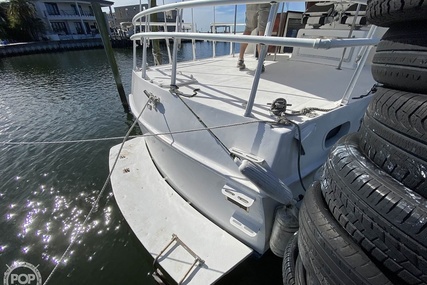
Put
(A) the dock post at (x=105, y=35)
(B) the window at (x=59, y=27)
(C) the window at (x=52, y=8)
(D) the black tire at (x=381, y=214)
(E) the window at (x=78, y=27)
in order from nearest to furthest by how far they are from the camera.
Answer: (D) the black tire at (x=381, y=214)
(A) the dock post at (x=105, y=35)
(C) the window at (x=52, y=8)
(B) the window at (x=59, y=27)
(E) the window at (x=78, y=27)

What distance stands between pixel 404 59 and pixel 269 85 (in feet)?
6.08

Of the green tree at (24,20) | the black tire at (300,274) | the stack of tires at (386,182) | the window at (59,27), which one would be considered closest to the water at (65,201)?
the black tire at (300,274)

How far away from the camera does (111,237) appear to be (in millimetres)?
3596

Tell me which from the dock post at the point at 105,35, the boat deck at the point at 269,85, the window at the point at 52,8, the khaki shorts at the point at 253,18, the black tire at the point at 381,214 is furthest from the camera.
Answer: the window at the point at 52,8

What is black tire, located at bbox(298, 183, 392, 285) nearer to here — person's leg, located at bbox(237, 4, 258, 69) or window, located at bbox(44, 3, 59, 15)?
person's leg, located at bbox(237, 4, 258, 69)

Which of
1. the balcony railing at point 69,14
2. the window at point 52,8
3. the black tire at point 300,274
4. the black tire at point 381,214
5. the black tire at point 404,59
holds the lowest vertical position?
the black tire at point 300,274

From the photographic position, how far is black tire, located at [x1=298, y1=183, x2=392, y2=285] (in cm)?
115

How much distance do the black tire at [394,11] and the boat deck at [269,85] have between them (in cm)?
100

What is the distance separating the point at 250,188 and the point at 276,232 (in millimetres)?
593

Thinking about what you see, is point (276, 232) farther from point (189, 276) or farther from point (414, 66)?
point (414, 66)

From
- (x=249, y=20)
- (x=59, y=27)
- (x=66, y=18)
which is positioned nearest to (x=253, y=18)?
(x=249, y=20)

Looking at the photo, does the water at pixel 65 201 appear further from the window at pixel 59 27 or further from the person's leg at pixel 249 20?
the window at pixel 59 27

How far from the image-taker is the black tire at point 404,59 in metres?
1.05

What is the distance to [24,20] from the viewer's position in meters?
33.6
